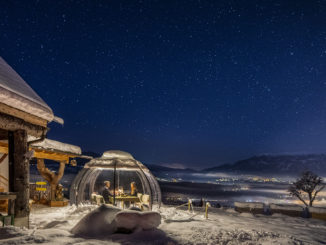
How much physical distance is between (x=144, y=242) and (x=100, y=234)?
1.03 metres

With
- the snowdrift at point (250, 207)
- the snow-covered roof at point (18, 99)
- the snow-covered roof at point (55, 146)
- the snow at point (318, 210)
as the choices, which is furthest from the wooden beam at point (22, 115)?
the snow at point (318, 210)

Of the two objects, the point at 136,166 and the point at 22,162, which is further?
the point at 136,166

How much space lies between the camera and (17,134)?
216 inches

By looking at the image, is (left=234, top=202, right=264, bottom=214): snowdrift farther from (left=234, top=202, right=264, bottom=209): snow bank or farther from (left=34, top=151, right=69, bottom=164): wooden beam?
(left=34, top=151, right=69, bottom=164): wooden beam

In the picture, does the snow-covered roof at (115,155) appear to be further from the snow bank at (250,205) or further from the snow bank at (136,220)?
the snow bank at (250,205)

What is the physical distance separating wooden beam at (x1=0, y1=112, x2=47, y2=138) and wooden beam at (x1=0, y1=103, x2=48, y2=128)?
7cm

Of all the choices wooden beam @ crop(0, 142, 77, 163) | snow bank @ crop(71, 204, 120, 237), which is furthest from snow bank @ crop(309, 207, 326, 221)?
wooden beam @ crop(0, 142, 77, 163)

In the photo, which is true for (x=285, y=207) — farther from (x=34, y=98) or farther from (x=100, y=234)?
(x=34, y=98)

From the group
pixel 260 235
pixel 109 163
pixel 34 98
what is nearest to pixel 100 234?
pixel 34 98

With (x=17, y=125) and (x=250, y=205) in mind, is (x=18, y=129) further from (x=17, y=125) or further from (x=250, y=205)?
(x=250, y=205)

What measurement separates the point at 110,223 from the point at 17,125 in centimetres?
292

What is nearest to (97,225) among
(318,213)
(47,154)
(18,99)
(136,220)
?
(136,220)

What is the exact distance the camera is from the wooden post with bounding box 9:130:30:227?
17.3 ft

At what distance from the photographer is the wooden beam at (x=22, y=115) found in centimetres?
493
